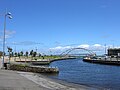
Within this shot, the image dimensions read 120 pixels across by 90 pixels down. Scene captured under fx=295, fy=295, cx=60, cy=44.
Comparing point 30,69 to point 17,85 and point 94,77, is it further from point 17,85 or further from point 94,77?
point 17,85

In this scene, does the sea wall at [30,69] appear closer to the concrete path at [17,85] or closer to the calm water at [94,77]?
the calm water at [94,77]

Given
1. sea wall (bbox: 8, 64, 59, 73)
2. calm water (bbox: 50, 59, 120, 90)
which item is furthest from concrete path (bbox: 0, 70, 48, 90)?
sea wall (bbox: 8, 64, 59, 73)

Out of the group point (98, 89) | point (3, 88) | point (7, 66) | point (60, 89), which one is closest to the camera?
point (3, 88)

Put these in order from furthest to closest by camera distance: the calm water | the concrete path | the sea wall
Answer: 1. the sea wall
2. the calm water
3. the concrete path

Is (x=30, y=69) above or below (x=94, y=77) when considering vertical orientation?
above

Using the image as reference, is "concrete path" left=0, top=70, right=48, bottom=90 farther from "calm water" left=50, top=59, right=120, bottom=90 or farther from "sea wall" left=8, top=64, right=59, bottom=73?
"sea wall" left=8, top=64, right=59, bottom=73

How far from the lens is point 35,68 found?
67.7m

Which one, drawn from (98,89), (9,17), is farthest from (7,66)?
(98,89)

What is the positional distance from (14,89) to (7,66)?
113 feet

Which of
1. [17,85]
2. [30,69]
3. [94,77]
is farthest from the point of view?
[30,69]

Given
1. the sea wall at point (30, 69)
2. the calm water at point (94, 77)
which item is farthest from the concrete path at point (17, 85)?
the sea wall at point (30, 69)

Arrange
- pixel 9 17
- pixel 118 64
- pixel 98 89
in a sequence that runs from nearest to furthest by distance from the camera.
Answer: pixel 98 89
pixel 9 17
pixel 118 64

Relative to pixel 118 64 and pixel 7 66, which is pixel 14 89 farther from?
pixel 118 64

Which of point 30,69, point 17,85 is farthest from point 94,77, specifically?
point 17,85
